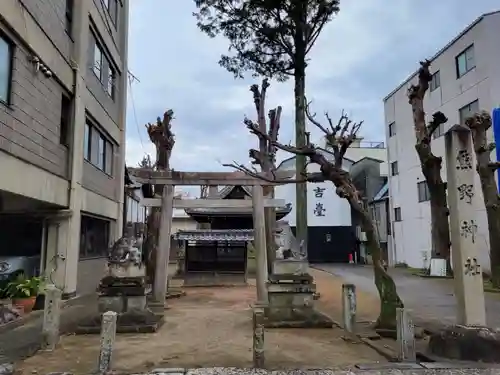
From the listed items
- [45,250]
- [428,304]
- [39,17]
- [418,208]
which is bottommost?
[428,304]

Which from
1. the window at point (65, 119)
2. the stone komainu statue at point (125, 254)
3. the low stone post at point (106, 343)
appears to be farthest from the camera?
the window at point (65, 119)


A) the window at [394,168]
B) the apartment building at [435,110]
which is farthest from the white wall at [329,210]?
the window at [394,168]

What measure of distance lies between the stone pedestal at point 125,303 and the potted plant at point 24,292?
10.2ft

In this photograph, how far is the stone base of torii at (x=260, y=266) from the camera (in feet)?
36.2

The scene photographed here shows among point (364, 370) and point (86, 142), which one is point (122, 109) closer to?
point (86, 142)

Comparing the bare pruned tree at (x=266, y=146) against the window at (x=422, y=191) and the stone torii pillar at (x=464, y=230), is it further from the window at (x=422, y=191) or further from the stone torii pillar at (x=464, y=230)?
the window at (x=422, y=191)

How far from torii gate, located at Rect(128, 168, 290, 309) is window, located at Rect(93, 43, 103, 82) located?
18.0ft

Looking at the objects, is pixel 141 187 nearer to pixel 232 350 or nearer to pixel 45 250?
pixel 45 250

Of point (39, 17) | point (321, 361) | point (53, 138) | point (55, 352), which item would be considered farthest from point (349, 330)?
point (39, 17)

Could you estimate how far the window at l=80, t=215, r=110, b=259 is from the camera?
16.5 metres

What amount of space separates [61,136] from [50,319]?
24.9ft

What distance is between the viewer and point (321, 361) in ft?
24.2

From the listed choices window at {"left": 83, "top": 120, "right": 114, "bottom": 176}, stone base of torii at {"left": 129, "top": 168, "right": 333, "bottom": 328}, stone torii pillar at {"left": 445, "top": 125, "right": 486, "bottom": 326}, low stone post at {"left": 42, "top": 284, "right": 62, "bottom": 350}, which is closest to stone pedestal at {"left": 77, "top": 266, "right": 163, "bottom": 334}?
low stone post at {"left": 42, "top": 284, "right": 62, "bottom": 350}

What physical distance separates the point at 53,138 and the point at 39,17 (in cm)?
331
